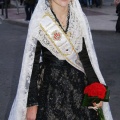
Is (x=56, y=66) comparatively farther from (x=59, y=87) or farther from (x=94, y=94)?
(x=94, y=94)

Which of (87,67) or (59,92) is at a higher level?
(87,67)

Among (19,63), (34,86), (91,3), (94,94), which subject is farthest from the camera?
(91,3)

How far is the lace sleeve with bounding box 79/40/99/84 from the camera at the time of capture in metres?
3.04

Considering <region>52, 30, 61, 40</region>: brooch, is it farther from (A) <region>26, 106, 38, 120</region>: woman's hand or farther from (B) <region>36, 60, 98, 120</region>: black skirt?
(A) <region>26, 106, 38, 120</region>: woman's hand

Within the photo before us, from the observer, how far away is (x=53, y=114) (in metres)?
3.03

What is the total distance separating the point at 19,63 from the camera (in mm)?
9219

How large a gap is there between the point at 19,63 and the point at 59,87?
626 cm

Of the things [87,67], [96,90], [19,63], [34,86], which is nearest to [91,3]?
[19,63]

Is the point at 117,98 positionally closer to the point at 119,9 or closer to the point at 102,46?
the point at 102,46

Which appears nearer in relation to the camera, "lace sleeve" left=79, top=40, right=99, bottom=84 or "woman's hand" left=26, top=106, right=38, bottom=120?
"woman's hand" left=26, top=106, right=38, bottom=120

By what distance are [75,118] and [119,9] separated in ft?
36.7

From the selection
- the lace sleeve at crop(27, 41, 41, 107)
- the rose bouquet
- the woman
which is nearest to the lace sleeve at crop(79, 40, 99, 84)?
the woman

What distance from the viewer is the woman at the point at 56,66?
2955 mm

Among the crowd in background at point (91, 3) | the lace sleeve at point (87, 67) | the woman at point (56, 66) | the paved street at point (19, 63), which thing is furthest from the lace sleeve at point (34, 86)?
the crowd in background at point (91, 3)
